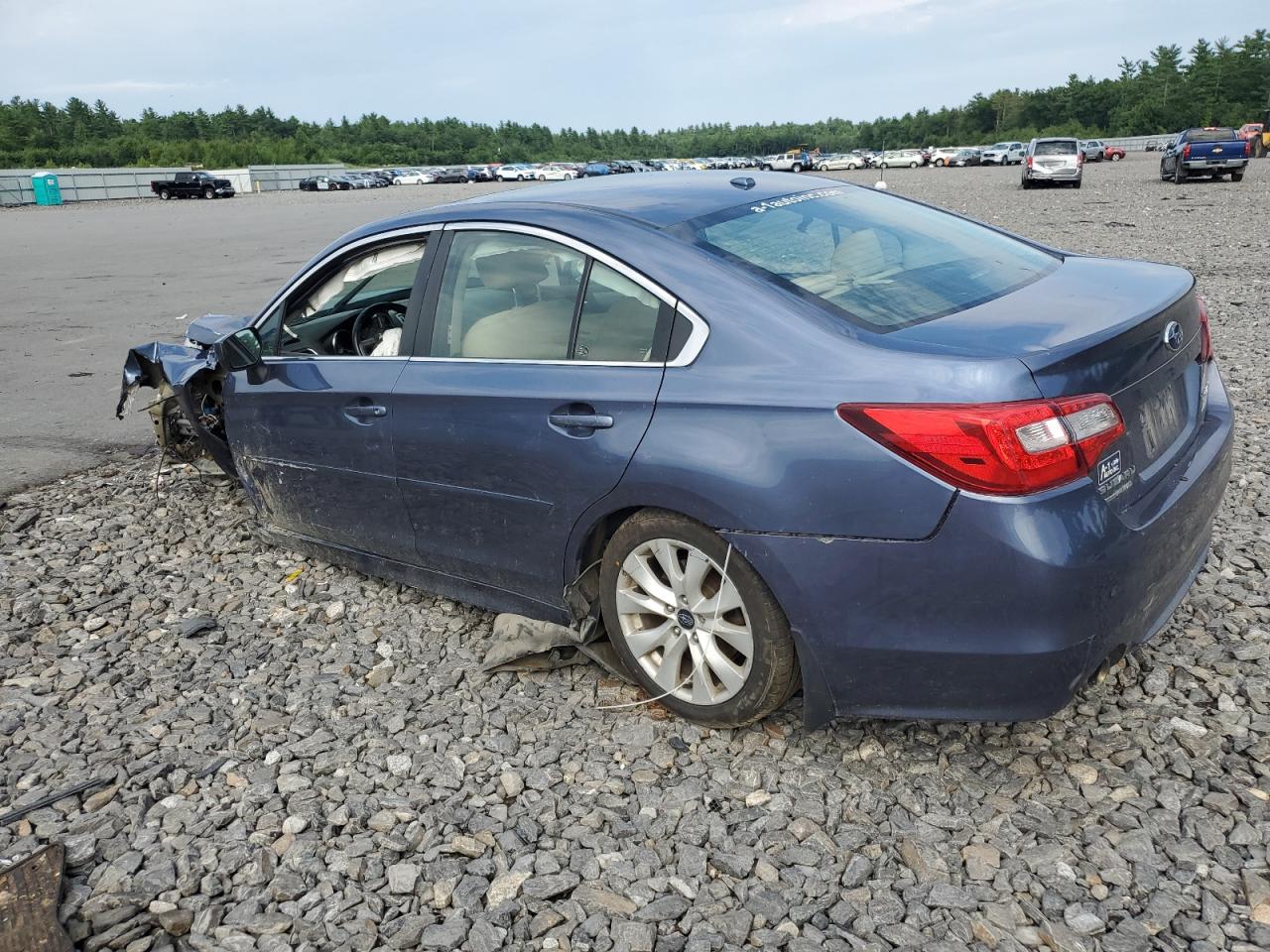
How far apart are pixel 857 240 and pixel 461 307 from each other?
1439mm

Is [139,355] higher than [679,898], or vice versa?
[139,355]

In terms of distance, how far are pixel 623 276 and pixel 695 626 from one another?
3.69 feet

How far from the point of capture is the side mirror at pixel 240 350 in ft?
15.0

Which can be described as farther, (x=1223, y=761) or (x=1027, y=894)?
(x=1223, y=761)

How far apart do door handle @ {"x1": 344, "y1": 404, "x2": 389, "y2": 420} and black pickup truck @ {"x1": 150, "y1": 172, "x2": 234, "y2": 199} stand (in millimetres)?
67495

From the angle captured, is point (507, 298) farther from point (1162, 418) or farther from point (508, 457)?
point (1162, 418)

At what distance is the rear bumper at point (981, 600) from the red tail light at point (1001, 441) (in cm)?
5

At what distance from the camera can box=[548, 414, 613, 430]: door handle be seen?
3.26 meters

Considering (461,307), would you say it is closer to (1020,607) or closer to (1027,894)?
(1020,607)

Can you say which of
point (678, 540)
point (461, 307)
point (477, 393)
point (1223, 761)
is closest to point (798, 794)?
point (678, 540)

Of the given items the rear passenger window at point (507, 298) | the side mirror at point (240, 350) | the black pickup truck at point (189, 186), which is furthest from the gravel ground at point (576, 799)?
the black pickup truck at point (189, 186)

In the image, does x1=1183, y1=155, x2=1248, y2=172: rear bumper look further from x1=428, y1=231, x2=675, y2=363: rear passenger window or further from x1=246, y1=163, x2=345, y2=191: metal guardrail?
x1=246, y1=163, x2=345, y2=191: metal guardrail

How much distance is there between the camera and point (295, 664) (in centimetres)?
416

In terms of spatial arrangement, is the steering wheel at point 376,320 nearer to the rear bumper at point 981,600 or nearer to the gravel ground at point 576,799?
the gravel ground at point 576,799
